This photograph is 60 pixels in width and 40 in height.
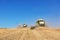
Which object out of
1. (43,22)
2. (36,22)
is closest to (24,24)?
(36,22)

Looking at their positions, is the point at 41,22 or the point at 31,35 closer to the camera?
the point at 31,35

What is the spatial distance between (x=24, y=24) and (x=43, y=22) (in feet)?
39.2

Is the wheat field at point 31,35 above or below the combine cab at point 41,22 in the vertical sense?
below

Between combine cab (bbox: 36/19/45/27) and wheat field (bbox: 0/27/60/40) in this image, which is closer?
wheat field (bbox: 0/27/60/40)

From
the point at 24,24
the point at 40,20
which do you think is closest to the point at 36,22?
the point at 40,20

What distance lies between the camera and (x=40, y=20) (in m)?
65.2

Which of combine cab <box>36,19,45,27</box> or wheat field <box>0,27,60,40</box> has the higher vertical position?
combine cab <box>36,19,45,27</box>

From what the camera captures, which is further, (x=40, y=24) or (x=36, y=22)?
(x=36, y=22)

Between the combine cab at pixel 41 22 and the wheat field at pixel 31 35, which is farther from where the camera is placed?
the combine cab at pixel 41 22

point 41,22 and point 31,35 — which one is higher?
point 41,22

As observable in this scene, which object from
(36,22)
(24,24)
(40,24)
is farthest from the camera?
(24,24)

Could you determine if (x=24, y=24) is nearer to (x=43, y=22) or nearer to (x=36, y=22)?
(x=36, y=22)

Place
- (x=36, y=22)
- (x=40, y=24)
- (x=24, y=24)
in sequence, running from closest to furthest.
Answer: (x=40, y=24)
(x=36, y=22)
(x=24, y=24)

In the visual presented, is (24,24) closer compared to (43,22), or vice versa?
(43,22)
